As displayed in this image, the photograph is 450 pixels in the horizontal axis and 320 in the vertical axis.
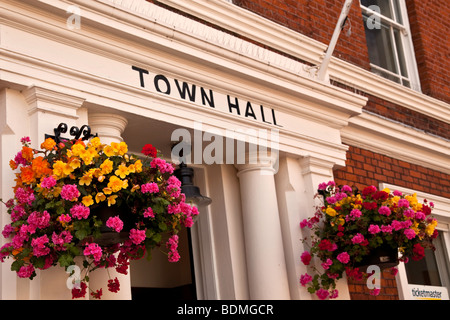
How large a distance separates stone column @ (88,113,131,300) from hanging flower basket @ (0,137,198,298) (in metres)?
0.32

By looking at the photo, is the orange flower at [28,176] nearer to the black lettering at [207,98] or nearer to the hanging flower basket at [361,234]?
the black lettering at [207,98]

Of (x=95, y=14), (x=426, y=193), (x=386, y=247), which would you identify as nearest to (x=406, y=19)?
(x=426, y=193)

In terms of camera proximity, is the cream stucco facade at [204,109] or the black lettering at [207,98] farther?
the black lettering at [207,98]

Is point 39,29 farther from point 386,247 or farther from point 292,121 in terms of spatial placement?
point 386,247

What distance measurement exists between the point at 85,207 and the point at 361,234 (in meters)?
2.67

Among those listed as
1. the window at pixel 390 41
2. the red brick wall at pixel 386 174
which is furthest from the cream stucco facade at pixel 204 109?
the window at pixel 390 41

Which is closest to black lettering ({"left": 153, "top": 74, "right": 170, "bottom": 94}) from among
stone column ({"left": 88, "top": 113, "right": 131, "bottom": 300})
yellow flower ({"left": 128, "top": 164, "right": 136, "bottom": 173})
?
stone column ({"left": 88, "top": 113, "right": 131, "bottom": 300})

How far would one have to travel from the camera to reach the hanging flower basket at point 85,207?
422 centimetres

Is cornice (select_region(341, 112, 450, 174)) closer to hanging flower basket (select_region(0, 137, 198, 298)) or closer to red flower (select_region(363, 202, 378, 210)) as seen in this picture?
red flower (select_region(363, 202, 378, 210))

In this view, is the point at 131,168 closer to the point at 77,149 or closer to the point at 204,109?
the point at 77,149

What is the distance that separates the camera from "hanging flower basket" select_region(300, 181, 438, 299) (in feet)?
19.9

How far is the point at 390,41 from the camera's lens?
964 centimetres

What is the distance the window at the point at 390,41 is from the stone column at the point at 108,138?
177 inches

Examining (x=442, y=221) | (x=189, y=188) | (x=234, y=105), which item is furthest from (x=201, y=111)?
(x=442, y=221)
